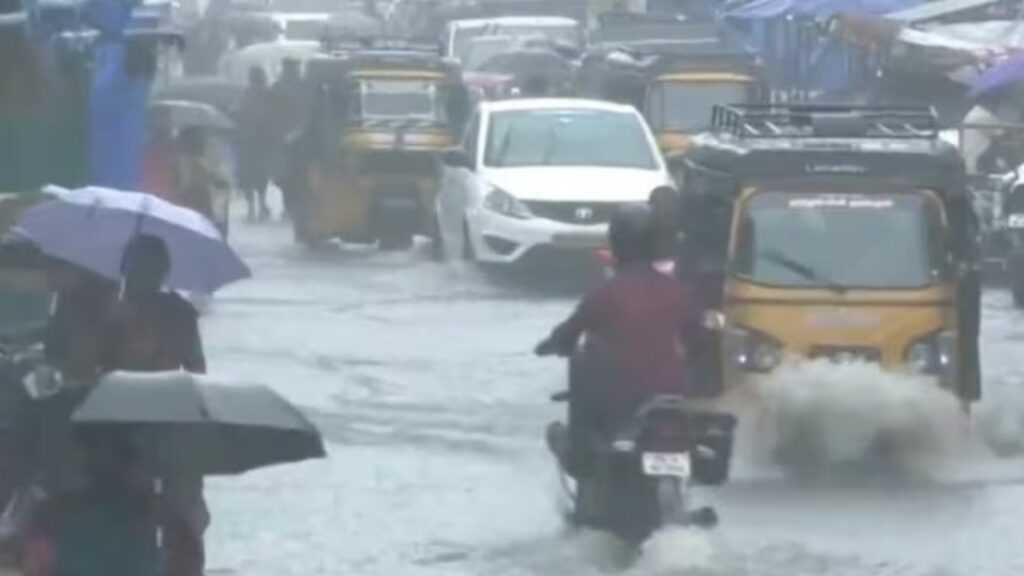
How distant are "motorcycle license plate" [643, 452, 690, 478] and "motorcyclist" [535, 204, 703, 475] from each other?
1.03ft

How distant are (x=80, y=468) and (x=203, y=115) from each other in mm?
30232

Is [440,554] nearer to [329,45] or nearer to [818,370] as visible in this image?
[818,370]

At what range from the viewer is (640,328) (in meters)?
13.1

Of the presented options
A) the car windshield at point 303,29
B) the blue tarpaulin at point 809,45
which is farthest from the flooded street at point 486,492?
the car windshield at point 303,29

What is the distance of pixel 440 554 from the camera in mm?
14484

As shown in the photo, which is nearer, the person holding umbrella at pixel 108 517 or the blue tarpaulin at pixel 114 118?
the person holding umbrella at pixel 108 517

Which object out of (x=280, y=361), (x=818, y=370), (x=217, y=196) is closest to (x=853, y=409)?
(x=818, y=370)

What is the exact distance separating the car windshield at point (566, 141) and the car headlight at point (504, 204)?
1.86 feet

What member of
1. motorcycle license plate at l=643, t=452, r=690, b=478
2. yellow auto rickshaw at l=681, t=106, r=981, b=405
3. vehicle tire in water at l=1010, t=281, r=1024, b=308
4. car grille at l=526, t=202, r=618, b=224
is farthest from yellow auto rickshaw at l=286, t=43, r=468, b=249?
motorcycle license plate at l=643, t=452, r=690, b=478

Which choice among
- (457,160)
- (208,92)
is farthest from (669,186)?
(208,92)

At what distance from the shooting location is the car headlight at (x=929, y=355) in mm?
16828

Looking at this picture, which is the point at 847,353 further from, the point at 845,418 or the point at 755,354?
the point at 755,354

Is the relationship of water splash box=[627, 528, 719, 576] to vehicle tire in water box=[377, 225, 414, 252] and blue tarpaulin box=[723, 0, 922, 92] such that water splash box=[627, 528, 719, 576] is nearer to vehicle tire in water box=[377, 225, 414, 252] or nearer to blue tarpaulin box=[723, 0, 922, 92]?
vehicle tire in water box=[377, 225, 414, 252]

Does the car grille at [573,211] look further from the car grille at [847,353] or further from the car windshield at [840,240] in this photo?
the car grille at [847,353]
